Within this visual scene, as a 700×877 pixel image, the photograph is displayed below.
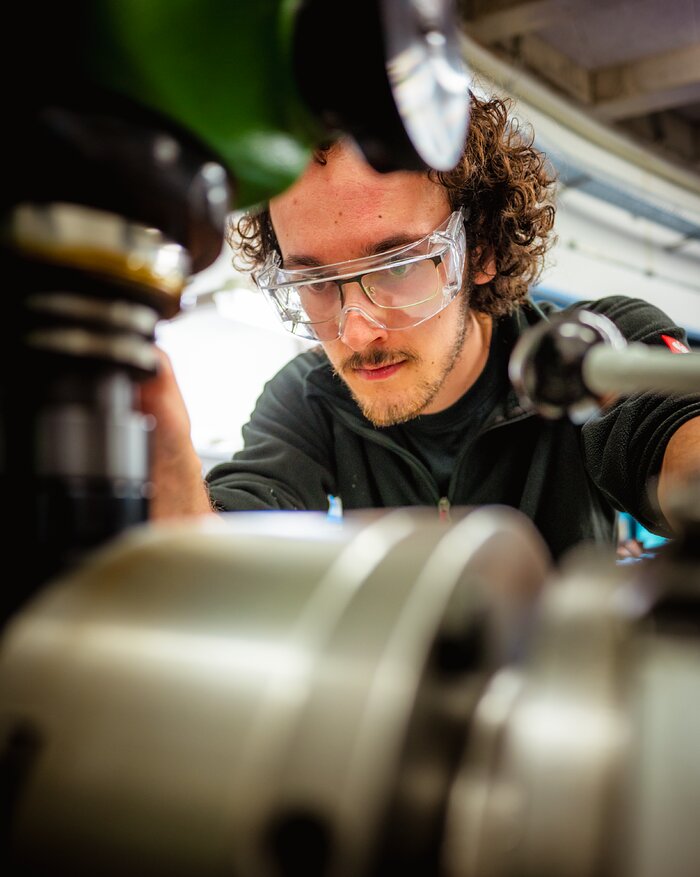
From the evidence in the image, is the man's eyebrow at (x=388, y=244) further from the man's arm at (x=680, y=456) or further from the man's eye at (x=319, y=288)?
the man's arm at (x=680, y=456)

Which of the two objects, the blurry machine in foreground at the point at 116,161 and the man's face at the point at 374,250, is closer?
the blurry machine in foreground at the point at 116,161

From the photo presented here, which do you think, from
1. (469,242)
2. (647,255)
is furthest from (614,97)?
(469,242)

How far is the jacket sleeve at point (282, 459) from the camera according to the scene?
6.17 ft

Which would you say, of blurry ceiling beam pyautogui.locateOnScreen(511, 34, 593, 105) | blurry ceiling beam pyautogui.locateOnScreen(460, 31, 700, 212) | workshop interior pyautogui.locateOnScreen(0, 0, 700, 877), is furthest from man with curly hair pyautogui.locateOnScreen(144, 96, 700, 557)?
blurry ceiling beam pyautogui.locateOnScreen(511, 34, 593, 105)

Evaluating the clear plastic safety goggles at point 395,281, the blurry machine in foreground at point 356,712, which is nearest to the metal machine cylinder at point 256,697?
the blurry machine in foreground at point 356,712

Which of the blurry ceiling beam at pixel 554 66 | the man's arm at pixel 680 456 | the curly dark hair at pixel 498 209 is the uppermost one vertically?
the blurry ceiling beam at pixel 554 66

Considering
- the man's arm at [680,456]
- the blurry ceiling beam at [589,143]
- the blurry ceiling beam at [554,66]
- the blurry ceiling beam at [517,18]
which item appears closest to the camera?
the man's arm at [680,456]

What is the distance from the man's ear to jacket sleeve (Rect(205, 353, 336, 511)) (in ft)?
1.64

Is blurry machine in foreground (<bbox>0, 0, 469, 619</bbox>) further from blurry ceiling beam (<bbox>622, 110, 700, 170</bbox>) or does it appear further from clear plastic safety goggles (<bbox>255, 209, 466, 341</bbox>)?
blurry ceiling beam (<bbox>622, 110, 700, 170</bbox>)

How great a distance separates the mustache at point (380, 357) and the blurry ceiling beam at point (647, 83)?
371 centimetres

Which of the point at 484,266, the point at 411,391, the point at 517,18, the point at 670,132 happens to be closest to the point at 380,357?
the point at 411,391

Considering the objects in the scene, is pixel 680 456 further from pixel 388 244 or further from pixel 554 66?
pixel 554 66

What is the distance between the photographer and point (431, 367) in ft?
6.00

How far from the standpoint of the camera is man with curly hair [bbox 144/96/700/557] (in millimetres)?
1661
